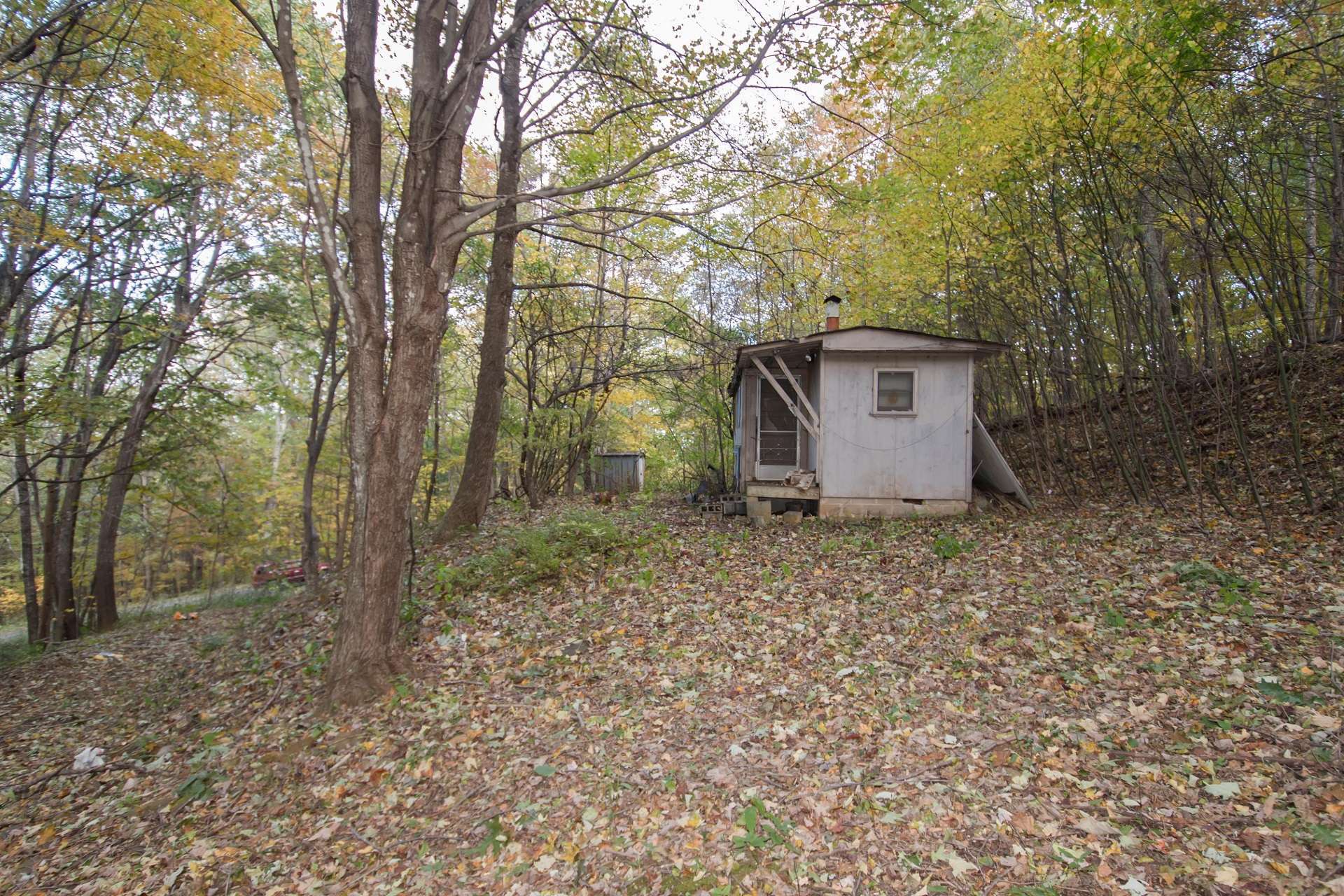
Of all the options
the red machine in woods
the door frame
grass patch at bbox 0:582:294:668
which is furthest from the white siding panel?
the red machine in woods

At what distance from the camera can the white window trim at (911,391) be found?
9398 mm

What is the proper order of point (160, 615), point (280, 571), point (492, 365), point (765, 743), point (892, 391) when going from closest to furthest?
point (765, 743), point (492, 365), point (892, 391), point (160, 615), point (280, 571)

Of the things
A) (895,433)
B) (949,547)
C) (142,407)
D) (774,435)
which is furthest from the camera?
(774,435)

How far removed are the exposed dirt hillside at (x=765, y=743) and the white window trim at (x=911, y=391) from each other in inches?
128

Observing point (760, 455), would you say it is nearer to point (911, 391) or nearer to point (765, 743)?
point (911, 391)

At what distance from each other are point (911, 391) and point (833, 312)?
2005 mm

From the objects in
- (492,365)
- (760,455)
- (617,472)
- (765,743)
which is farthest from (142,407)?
(765,743)

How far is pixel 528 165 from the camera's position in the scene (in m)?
15.8

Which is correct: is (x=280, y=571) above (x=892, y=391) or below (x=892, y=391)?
below

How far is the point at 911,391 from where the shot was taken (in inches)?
374

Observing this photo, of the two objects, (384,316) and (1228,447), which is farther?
(1228,447)

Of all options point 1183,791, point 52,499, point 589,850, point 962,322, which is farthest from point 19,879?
point 962,322

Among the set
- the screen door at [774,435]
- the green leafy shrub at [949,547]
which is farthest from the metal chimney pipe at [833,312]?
the green leafy shrub at [949,547]

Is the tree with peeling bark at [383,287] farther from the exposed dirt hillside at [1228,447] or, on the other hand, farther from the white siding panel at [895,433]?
the exposed dirt hillside at [1228,447]
